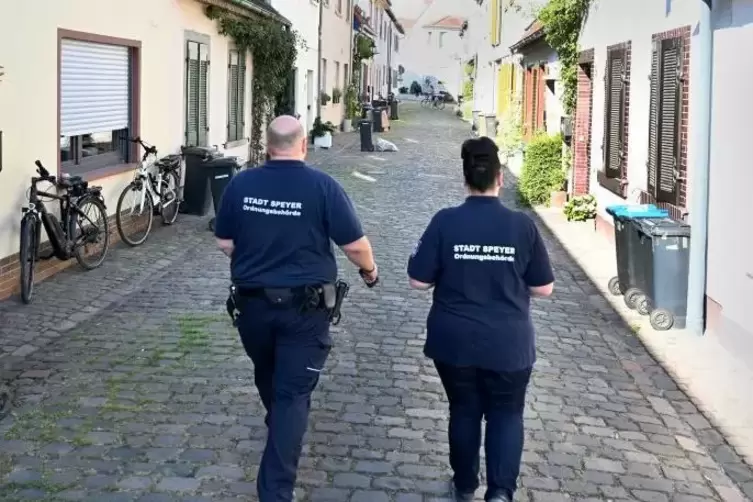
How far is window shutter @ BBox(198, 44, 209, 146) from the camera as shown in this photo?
14.5 meters

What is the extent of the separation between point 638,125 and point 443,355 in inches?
292

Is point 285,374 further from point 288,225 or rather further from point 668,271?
point 668,271

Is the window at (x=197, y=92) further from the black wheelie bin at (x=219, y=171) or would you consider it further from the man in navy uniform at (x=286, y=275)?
the man in navy uniform at (x=286, y=275)

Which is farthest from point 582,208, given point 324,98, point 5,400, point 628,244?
point 324,98

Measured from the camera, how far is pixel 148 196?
11430 millimetres

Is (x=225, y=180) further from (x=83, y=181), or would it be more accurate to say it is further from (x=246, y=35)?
(x=246, y=35)

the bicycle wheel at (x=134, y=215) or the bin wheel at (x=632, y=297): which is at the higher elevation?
the bicycle wheel at (x=134, y=215)

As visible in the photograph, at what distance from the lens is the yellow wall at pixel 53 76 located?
324 inches

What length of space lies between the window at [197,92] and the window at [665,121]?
6740 millimetres

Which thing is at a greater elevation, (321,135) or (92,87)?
(92,87)

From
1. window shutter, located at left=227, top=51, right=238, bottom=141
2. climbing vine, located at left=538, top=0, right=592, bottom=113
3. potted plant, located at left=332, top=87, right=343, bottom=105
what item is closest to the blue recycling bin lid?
climbing vine, located at left=538, top=0, right=592, bottom=113

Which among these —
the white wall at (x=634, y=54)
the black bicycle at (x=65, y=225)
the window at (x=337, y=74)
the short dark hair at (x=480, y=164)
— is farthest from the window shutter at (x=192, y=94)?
the window at (x=337, y=74)

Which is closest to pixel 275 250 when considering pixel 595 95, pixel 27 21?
pixel 27 21

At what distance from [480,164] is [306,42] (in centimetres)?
2140
